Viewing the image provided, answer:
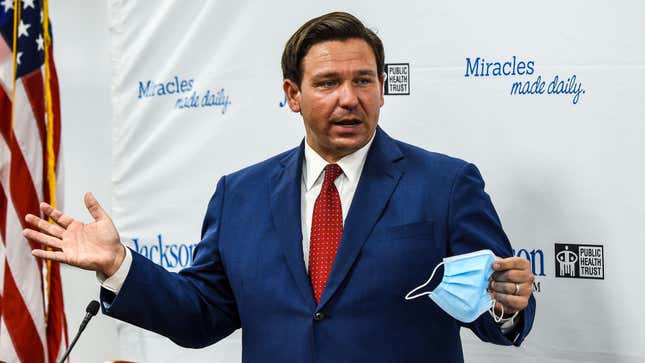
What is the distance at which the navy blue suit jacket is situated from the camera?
1.99 m

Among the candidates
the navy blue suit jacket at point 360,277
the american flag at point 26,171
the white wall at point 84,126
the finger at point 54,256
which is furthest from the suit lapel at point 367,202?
the white wall at point 84,126

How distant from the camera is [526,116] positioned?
256 centimetres

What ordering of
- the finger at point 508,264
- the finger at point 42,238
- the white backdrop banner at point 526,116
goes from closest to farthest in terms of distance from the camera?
Result: the finger at point 508,264 < the finger at point 42,238 < the white backdrop banner at point 526,116

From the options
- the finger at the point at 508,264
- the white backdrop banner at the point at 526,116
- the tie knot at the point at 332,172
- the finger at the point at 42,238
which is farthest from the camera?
the white backdrop banner at the point at 526,116

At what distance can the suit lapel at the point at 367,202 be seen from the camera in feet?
6.56

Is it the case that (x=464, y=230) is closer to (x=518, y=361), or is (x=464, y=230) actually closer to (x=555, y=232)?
(x=555, y=232)

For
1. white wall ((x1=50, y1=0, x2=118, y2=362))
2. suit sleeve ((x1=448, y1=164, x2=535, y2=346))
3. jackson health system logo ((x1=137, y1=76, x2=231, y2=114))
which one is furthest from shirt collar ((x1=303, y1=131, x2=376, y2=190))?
white wall ((x1=50, y1=0, x2=118, y2=362))

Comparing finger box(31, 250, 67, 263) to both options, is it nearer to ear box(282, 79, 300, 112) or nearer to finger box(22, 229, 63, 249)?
finger box(22, 229, 63, 249)

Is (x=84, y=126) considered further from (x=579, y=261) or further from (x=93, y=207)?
(x=579, y=261)

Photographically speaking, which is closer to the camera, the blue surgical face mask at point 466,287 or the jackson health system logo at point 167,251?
the blue surgical face mask at point 466,287

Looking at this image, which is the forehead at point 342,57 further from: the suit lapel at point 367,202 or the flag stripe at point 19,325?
the flag stripe at point 19,325

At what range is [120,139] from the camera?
3299 millimetres

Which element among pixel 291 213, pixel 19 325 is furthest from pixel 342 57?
pixel 19 325

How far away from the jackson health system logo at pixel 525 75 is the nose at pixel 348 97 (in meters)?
0.65
